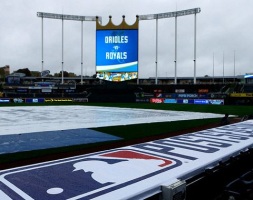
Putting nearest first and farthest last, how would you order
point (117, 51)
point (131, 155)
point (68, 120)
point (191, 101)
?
→ point (131, 155) < point (68, 120) < point (117, 51) < point (191, 101)

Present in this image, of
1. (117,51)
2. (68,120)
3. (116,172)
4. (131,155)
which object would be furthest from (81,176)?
(117,51)

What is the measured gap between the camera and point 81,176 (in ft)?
13.8

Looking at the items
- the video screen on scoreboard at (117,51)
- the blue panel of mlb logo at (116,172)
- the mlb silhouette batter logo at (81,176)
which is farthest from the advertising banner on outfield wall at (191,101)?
the mlb silhouette batter logo at (81,176)

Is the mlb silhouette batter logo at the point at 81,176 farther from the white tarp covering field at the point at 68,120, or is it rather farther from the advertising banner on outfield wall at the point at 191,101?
the advertising banner on outfield wall at the point at 191,101

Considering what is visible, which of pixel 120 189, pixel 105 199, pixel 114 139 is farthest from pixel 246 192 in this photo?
pixel 114 139

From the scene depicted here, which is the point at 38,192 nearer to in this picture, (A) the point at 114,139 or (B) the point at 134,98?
(A) the point at 114,139

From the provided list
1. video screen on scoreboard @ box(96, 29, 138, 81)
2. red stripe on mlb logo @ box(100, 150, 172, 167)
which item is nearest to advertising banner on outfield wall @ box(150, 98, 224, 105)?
video screen on scoreboard @ box(96, 29, 138, 81)

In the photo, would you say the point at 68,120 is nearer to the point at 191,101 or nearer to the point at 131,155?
the point at 131,155

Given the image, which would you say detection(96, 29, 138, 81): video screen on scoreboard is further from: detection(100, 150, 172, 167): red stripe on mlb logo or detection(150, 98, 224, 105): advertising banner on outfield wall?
detection(100, 150, 172, 167): red stripe on mlb logo

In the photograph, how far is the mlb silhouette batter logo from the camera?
139 inches

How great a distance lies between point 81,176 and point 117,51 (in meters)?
41.3

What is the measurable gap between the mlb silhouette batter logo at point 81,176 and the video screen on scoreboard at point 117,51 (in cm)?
3991

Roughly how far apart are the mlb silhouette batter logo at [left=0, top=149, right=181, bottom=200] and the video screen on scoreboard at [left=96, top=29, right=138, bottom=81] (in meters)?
39.9

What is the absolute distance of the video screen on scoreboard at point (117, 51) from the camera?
4450cm
